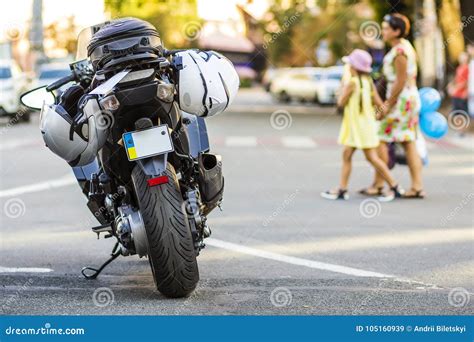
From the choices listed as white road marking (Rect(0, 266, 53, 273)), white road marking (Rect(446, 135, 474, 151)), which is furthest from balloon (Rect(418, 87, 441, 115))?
white road marking (Rect(446, 135, 474, 151))

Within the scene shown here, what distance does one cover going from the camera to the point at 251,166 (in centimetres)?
1675

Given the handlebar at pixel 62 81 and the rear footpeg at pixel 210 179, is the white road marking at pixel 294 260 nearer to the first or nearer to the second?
the rear footpeg at pixel 210 179

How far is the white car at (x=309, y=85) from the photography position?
43.8 metres

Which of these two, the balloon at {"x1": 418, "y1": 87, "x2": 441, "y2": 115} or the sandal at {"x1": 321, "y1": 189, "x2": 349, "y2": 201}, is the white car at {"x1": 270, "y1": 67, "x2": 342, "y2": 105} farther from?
the sandal at {"x1": 321, "y1": 189, "x2": 349, "y2": 201}

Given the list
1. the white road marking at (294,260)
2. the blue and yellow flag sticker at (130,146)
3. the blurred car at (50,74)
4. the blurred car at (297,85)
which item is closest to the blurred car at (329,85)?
the blurred car at (297,85)

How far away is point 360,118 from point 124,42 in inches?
248

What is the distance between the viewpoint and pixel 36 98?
24.0 feet

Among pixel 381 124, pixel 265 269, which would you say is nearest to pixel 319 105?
pixel 381 124

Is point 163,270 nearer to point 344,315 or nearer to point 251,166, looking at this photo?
point 344,315

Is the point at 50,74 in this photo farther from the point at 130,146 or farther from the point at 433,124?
the point at 130,146

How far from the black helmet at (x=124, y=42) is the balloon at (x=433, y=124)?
699cm

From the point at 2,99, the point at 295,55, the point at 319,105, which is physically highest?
the point at 2,99
